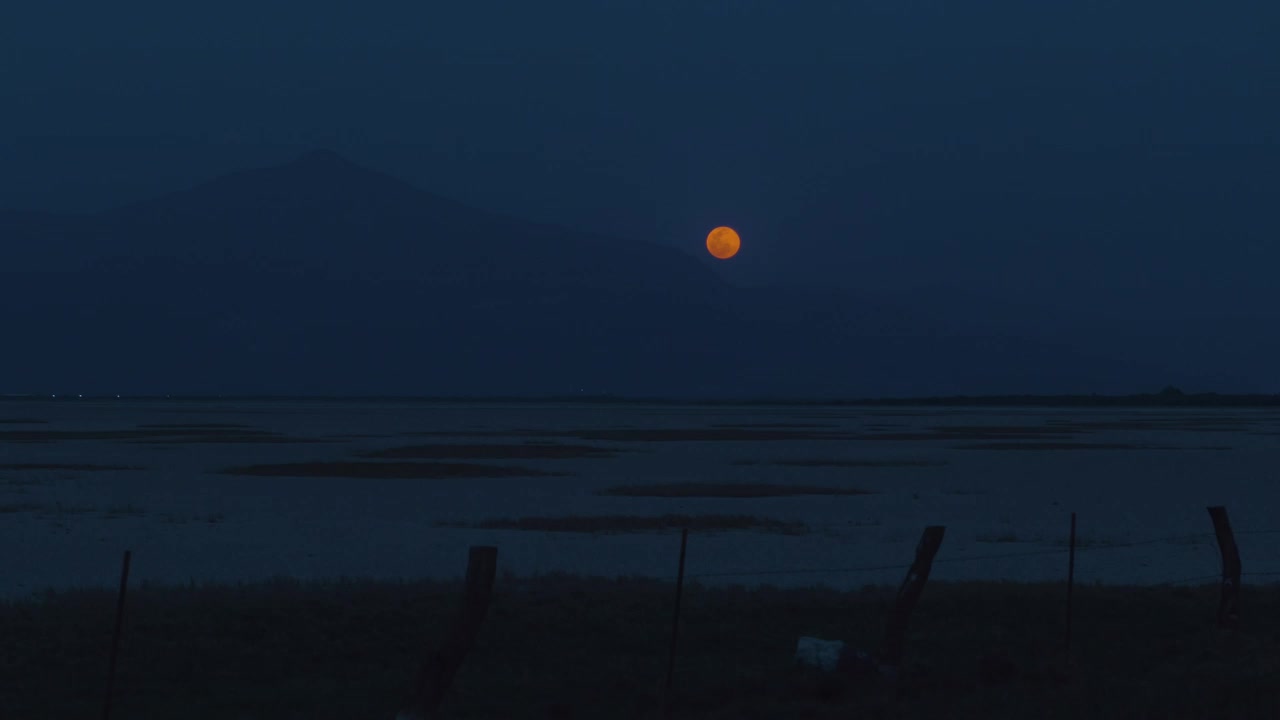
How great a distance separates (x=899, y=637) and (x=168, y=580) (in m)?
9.26

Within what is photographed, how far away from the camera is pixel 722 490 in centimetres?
3123

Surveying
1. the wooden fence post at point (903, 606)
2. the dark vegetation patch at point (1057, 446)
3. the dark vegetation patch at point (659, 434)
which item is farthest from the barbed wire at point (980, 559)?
the dark vegetation patch at point (659, 434)

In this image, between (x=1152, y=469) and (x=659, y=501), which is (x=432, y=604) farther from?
(x=1152, y=469)

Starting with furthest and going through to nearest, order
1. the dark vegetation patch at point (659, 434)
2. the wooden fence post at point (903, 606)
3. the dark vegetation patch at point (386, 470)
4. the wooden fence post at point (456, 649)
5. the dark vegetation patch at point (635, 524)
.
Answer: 1. the dark vegetation patch at point (659, 434)
2. the dark vegetation patch at point (386, 470)
3. the dark vegetation patch at point (635, 524)
4. the wooden fence post at point (903, 606)
5. the wooden fence post at point (456, 649)

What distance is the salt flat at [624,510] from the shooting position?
18250 mm

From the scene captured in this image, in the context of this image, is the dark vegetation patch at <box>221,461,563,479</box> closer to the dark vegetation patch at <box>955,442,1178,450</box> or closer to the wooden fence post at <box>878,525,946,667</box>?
the dark vegetation patch at <box>955,442,1178,450</box>

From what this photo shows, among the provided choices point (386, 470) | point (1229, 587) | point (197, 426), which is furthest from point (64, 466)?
point (197, 426)

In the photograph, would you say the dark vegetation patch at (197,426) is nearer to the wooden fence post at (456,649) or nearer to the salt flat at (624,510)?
the salt flat at (624,510)

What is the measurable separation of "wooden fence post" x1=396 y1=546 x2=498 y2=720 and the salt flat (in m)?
8.00

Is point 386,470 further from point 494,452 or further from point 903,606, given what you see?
point 903,606

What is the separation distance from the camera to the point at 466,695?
34.5ft

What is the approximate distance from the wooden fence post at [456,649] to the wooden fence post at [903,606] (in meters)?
3.62

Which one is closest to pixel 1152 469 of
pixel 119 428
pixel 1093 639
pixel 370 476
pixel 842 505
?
pixel 842 505

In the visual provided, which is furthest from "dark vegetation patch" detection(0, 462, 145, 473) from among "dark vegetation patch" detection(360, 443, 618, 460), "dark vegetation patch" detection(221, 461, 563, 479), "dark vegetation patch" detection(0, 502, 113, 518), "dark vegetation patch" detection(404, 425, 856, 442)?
"dark vegetation patch" detection(404, 425, 856, 442)
